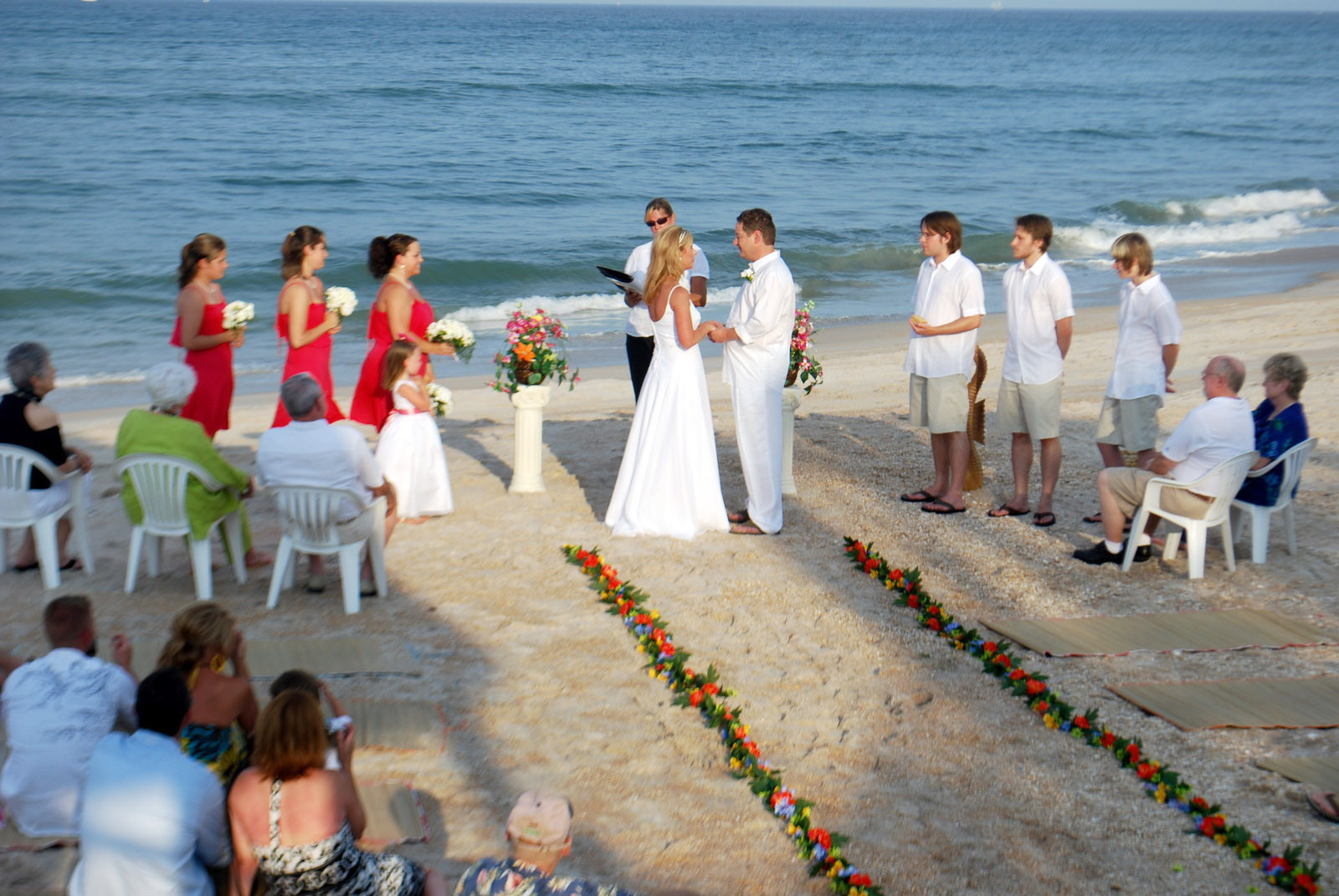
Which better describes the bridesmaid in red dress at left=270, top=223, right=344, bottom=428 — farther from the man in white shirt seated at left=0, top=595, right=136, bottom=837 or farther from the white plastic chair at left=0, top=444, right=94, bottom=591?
the man in white shirt seated at left=0, top=595, right=136, bottom=837

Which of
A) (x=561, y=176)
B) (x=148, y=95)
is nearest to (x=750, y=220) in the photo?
(x=561, y=176)

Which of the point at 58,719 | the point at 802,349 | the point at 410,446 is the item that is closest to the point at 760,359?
the point at 802,349

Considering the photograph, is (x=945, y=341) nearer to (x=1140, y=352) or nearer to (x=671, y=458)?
(x=1140, y=352)

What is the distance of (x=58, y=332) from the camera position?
58.0 ft

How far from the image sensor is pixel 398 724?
215 inches

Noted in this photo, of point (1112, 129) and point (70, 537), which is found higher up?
point (1112, 129)

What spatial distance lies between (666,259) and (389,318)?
215 cm

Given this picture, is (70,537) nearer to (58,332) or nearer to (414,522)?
(414,522)

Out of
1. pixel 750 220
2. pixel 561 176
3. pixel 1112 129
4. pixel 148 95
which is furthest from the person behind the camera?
pixel 1112 129

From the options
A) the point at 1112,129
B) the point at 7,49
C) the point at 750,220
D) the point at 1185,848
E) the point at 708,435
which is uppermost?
the point at 7,49

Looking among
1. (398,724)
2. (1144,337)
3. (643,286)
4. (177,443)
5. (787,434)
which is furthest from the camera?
(787,434)

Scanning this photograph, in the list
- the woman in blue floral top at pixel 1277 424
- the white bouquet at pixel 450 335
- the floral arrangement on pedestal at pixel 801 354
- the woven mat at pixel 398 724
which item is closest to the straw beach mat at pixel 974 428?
the floral arrangement on pedestal at pixel 801 354

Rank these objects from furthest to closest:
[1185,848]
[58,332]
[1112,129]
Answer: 1. [1112,129]
2. [58,332]
3. [1185,848]

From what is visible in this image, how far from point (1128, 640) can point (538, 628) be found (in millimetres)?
3265
